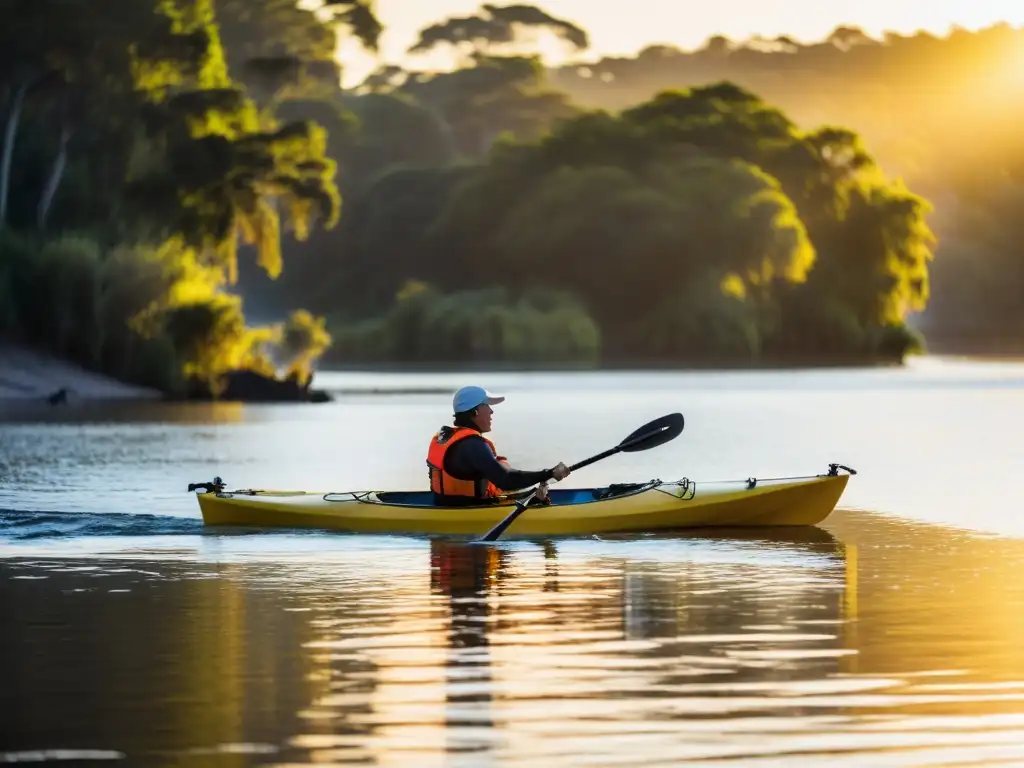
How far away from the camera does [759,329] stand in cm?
8756

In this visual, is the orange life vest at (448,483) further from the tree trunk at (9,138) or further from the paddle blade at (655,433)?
the tree trunk at (9,138)

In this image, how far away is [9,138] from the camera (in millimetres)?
56031

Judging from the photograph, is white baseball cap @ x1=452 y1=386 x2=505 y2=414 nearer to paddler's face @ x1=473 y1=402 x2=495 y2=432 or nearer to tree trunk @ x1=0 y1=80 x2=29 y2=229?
paddler's face @ x1=473 y1=402 x2=495 y2=432

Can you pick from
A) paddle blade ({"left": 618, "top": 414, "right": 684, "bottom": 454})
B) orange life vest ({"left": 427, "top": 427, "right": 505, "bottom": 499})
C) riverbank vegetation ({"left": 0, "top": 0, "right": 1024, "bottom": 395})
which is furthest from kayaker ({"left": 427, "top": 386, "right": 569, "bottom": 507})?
riverbank vegetation ({"left": 0, "top": 0, "right": 1024, "bottom": 395})

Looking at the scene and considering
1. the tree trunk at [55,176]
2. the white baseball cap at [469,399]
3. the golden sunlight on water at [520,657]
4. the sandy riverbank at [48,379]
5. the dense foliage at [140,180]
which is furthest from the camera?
the tree trunk at [55,176]

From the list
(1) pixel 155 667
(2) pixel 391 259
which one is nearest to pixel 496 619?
(1) pixel 155 667

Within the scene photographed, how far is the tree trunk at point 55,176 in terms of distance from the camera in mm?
56062

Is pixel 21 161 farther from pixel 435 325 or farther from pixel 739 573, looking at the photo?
pixel 739 573

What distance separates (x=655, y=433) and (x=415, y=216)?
8670 centimetres

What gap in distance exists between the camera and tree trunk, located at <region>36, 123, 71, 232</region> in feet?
184

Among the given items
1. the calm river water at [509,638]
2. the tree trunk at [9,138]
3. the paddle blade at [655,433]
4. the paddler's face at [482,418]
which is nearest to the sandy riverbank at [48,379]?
the tree trunk at [9,138]

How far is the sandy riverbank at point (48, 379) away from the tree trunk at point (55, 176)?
362 cm

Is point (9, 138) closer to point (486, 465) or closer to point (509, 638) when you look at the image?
point (486, 465)

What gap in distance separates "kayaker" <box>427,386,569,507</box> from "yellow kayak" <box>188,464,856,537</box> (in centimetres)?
17
